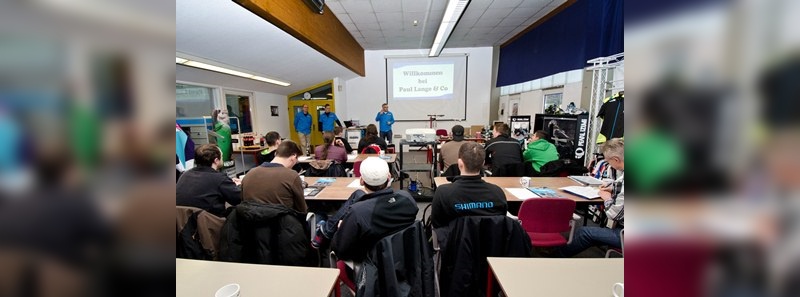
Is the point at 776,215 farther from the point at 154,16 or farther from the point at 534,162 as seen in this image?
the point at 534,162

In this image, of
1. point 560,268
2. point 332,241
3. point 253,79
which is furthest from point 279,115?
point 560,268

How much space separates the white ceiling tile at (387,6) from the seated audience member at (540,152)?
291 cm

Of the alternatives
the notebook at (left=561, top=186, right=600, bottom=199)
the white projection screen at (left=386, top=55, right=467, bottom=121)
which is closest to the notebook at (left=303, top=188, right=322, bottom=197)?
the notebook at (left=561, top=186, right=600, bottom=199)

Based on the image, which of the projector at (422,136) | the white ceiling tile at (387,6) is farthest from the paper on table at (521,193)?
the white ceiling tile at (387,6)

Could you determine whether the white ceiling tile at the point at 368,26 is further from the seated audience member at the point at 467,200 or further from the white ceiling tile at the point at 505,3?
the seated audience member at the point at 467,200

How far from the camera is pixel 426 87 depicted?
877 cm

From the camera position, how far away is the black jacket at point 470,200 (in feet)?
6.27

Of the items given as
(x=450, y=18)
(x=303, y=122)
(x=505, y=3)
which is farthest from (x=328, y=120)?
(x=505, y=3)

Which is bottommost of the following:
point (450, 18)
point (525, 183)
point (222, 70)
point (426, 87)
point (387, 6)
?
point (525, 183)

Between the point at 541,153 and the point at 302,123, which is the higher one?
the point at 302,123

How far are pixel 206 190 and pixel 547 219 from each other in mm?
2456

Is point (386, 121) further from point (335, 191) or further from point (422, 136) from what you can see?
point (335, 191)

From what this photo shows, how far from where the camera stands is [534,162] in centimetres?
387

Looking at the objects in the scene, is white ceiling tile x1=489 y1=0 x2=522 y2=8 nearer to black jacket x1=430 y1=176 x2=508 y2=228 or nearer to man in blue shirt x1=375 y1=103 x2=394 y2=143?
man in blue shirt x1=375 y1=103 x2=394 y2=143
